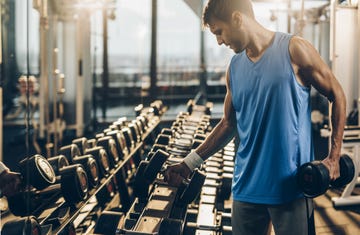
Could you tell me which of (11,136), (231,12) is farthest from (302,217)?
(11,136)

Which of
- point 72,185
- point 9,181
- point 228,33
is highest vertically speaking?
point 228,33

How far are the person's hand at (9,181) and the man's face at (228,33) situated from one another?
0.99 m

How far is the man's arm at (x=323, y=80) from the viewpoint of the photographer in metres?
1.29

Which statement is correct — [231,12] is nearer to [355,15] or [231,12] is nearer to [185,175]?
[185,175]

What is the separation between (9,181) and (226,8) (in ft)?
3.56

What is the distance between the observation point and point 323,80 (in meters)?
1.31

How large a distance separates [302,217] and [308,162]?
0.17m

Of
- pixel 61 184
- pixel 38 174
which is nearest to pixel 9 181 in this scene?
A: pixel 38 174

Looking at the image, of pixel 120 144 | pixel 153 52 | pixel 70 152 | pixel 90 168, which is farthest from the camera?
pixel 153 52

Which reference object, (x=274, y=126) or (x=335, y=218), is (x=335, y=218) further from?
(x=274, y=126)

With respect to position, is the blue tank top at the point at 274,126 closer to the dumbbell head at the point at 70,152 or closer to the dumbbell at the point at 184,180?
the dumbbell at the point at 184,180

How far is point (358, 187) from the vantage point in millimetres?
4367

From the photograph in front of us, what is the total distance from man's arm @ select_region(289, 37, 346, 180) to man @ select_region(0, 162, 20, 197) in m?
1.16

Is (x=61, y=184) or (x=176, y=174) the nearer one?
(x=176, y=174)
